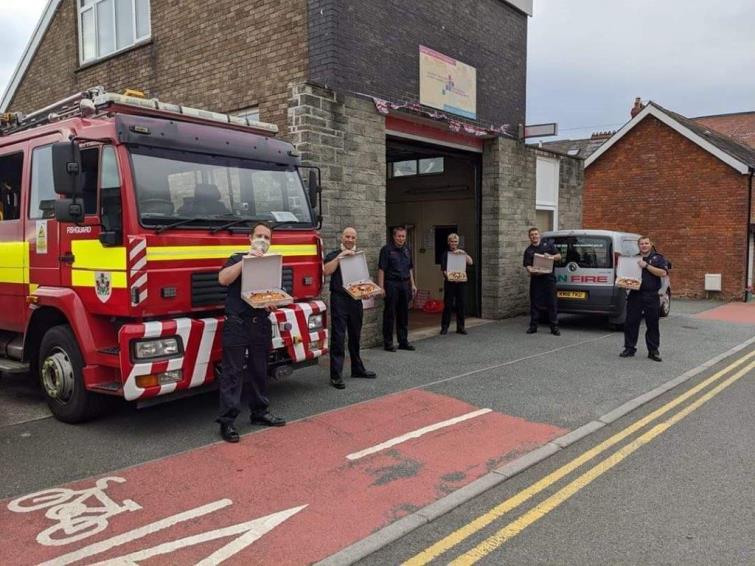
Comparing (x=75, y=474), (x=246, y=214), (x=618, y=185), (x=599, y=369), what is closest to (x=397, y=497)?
(x=75, y=474)

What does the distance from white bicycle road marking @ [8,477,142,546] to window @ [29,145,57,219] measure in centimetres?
288

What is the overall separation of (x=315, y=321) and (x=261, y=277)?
1.34m

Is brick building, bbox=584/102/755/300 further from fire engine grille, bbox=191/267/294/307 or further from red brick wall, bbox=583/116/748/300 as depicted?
fire engine grille, bbox=191/267/294/307

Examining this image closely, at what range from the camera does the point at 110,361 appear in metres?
5.43

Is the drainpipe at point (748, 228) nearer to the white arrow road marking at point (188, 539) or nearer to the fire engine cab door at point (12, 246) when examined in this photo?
the white arrow road marking at point (188, 539)

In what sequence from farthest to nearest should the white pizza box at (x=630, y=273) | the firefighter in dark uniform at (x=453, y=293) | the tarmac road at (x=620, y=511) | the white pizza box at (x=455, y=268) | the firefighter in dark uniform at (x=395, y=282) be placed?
1. the firefighter in dark uniform at (x=453, y=293)
2. the white pizza box at (x=455, y=268)
3. the firefighter in dark uniform at (x=395, y=282)
4. the white pizza box at (x=630, y=273)
5. the tarmac road at (x=620, y=511)

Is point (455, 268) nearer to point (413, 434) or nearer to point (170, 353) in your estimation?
point (413, 434)

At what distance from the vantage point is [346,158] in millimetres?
9664

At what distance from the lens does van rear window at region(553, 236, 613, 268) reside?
39.5 ft

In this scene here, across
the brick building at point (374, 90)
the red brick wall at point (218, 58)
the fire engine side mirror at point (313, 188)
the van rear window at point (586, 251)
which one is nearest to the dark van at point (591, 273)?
the van rear window at point (586, 251)

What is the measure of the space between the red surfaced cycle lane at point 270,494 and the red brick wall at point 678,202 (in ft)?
56.2

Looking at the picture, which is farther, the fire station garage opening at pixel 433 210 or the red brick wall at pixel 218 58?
the fire station garage opening at pixel 433 210

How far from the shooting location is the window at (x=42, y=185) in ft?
20.2

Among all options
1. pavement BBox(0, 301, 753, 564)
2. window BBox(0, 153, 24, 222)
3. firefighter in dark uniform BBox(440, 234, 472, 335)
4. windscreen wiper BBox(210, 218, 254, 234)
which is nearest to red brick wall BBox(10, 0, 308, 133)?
firefighter in dark uniform BBox(440, 234, 472, 335)
